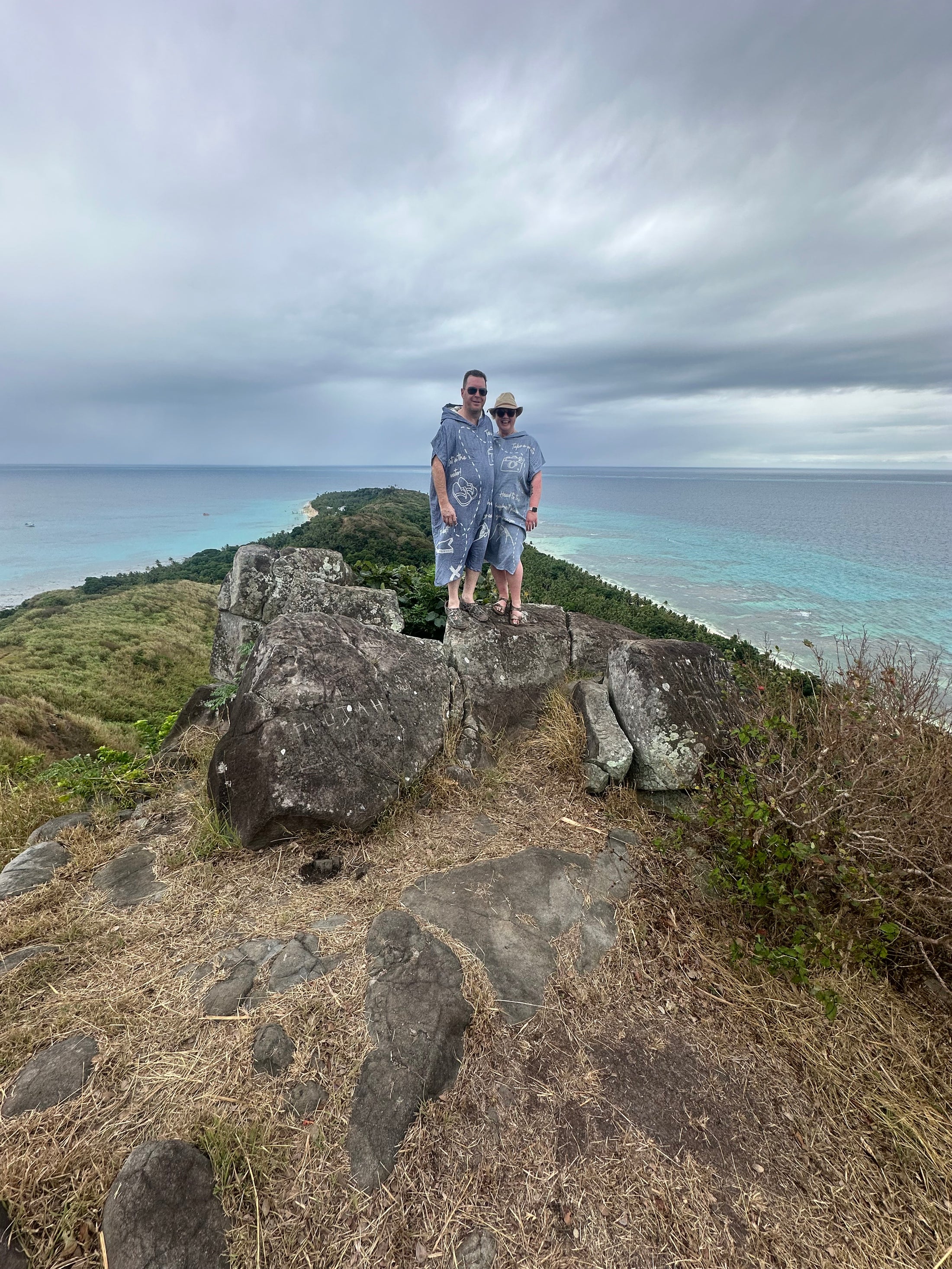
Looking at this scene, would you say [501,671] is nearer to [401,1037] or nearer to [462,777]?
[462,777]

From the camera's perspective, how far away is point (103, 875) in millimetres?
3742

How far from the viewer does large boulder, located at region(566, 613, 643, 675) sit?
6117mm

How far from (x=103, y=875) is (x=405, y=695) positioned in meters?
2.57

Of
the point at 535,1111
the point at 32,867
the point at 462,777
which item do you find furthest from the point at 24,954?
the point at 462,777

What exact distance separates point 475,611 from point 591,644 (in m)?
1.46

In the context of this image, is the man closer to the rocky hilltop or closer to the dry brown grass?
the rocky hilltop

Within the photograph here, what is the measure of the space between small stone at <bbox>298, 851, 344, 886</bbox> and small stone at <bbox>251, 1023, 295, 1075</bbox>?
1112mm

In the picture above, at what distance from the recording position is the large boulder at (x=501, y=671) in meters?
5.38

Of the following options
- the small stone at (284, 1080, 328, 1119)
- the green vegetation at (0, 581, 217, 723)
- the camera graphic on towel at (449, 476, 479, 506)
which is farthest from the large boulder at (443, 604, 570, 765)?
the green vegetation at (0, 581, 217, 723)

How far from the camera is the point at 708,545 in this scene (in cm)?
4253

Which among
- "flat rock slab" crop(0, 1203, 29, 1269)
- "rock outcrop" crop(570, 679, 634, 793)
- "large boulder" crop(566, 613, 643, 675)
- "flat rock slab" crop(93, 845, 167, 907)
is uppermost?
"large boulder" crop(566, 613, 643, 675)

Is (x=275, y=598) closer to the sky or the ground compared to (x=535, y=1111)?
closer to the sky

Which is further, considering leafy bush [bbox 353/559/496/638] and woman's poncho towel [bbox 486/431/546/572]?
leafy bush [bbox 353/559/496/638]

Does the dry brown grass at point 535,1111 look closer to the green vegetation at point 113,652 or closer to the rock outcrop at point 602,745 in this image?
the rock outcrop at point 602,745
